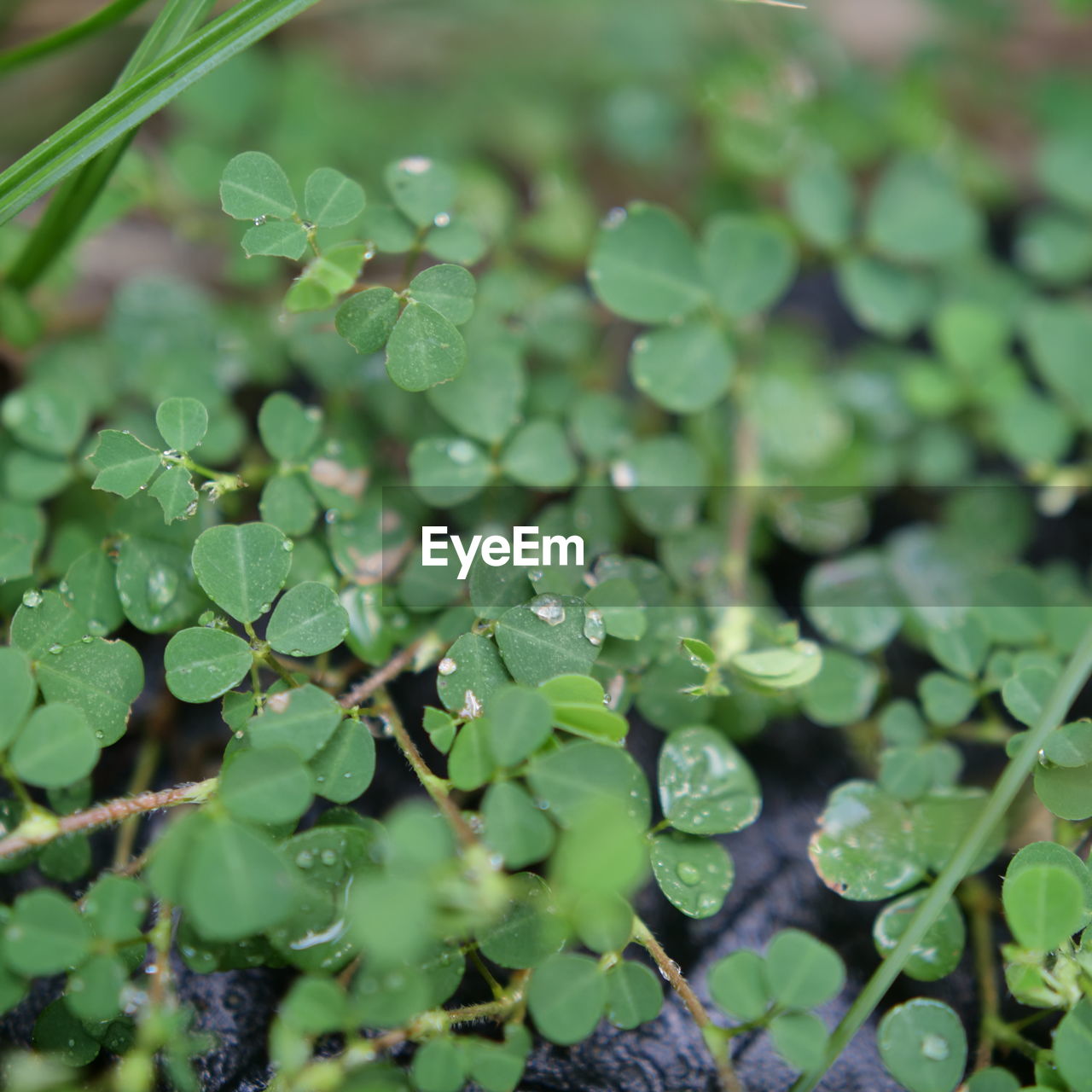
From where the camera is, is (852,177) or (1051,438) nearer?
(1051,438)

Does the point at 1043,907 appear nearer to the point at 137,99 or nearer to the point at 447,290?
the point at 447,290

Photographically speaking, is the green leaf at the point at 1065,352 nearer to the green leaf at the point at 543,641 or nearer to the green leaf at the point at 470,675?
the green leaf at the point at 543,641

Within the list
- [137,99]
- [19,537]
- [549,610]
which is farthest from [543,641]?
[137,99]

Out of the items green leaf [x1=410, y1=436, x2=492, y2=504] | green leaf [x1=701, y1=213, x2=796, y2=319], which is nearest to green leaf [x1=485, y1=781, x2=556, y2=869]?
green leaf [x1=410, y1=436, x2=492, y2=504]

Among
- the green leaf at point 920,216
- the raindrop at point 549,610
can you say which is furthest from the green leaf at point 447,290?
the green leaf at point 920,216

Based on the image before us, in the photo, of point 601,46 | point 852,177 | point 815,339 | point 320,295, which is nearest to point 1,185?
point 320,295

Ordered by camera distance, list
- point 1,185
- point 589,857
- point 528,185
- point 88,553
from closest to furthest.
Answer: point 589,857 < point 1,185 < point 88,553 < point 528,185

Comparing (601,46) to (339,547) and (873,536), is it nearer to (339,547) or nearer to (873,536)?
(873,536)
